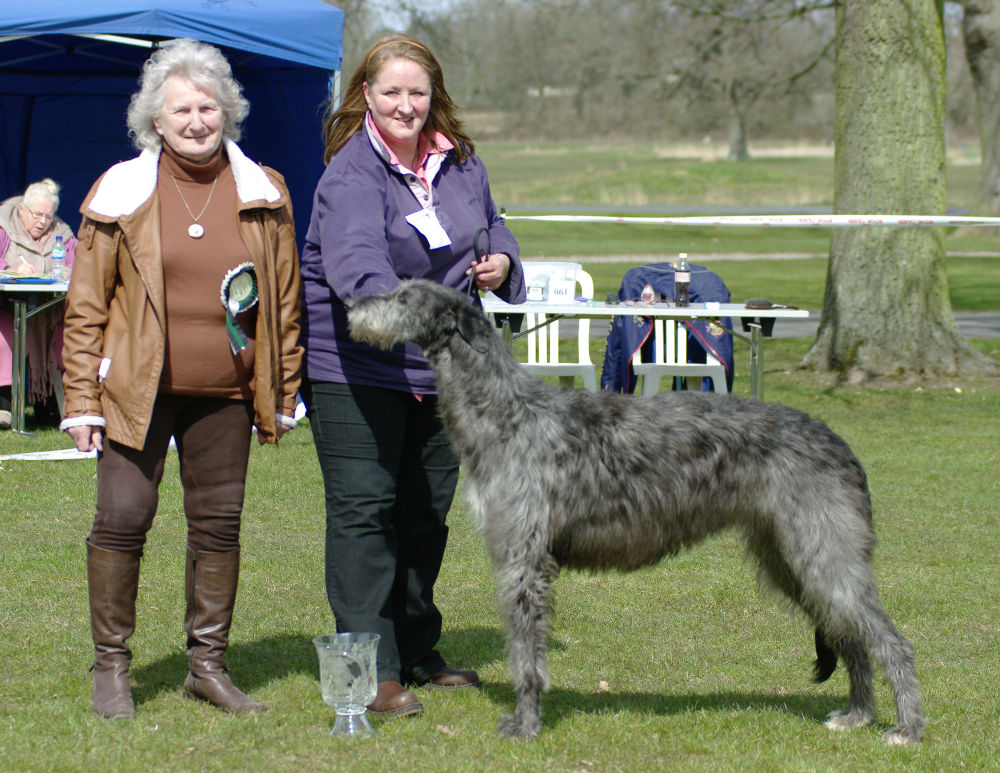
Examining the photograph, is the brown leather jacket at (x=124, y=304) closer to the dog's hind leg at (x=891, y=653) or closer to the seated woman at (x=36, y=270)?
the dog's hind leg at (x=891, y=653)

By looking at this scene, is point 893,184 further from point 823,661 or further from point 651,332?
point 823,661

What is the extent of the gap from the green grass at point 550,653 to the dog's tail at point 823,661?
142 millimetres

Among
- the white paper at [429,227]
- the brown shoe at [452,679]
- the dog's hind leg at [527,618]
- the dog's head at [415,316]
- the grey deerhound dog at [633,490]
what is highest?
the white paper at [429,227]

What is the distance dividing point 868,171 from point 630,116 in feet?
206

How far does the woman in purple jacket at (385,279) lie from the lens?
12.4ft

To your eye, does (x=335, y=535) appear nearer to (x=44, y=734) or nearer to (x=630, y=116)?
(x=44, y=734)

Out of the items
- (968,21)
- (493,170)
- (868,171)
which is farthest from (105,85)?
(493,170)

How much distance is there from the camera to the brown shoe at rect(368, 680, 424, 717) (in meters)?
4.07

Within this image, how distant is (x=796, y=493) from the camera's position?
3.87 metres

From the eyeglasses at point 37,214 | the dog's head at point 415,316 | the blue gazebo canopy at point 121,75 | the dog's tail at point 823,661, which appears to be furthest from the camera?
the eyeglasses at point 37,214

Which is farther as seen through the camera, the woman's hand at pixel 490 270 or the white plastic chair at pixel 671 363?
the white plastic chair at pixel 671 363

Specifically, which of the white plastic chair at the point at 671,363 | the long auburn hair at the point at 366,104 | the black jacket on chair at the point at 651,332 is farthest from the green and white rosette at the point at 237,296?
the black jacket on chair at the point at 651,332

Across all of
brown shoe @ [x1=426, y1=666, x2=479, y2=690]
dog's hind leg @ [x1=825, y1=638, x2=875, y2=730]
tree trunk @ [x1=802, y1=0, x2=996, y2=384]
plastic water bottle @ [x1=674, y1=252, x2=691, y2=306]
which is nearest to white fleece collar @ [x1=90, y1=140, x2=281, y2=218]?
brown shoe @ [x1=426, y1=666, x2=479, y2=690]

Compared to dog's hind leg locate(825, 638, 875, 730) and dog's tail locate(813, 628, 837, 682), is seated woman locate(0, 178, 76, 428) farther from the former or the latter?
dog's hind leg locate(825, 638, 875, 730)
